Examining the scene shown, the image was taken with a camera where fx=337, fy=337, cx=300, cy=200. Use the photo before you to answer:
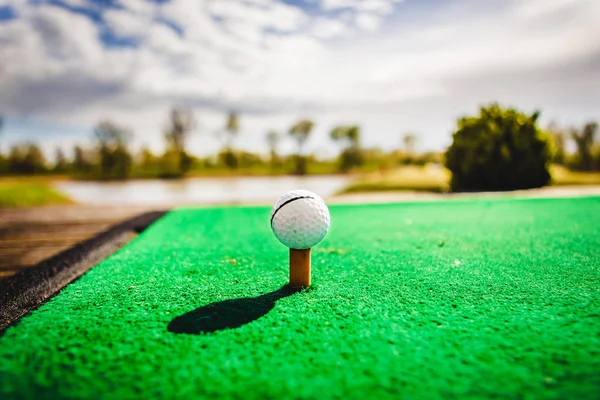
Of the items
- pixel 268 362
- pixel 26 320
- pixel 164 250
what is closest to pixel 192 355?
pixel 268 362

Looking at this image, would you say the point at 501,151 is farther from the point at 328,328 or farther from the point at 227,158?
the point at 227,158

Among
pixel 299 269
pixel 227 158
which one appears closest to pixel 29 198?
pixel 299 269

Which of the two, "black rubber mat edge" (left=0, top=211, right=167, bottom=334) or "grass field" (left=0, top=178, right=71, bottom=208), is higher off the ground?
"grass field" (left=0, top=178, right=71, bottom=208)

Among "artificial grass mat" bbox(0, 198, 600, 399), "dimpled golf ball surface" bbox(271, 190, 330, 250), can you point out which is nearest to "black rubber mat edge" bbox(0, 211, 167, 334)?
"artificial grass mat" bbox(0, 198, 600, 399)

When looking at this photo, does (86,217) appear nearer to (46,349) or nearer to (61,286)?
(61,286)

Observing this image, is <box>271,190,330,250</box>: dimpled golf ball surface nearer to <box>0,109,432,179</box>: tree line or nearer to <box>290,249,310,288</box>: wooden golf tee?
<box>290,249,310,288</box>: wooden golf tee

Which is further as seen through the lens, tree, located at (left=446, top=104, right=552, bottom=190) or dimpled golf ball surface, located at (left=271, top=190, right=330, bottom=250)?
tree, located at (left=446, top=104, right=552, bottom=190)

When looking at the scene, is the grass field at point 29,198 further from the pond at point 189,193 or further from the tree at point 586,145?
the tree at point 586,145
